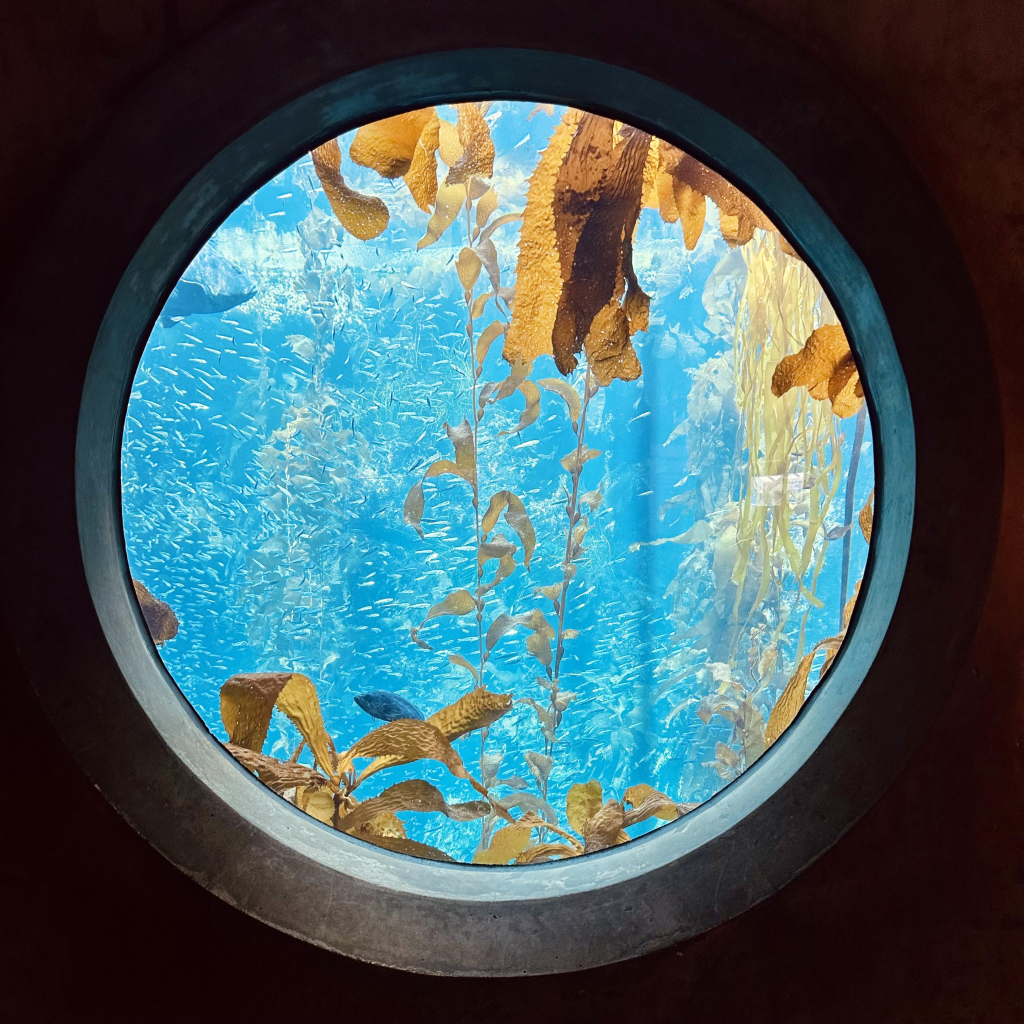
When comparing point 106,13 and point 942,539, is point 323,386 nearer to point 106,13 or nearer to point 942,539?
point 106,13

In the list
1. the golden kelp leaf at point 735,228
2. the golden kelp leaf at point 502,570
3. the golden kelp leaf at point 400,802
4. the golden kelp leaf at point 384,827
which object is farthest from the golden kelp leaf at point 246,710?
the golden kelp leaf at point 735,228

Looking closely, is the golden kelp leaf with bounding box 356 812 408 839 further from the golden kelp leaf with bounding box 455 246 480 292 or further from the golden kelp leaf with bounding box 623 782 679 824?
the golden kelp leaf with bounding box 455 246 480 292

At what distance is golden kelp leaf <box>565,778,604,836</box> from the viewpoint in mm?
2396

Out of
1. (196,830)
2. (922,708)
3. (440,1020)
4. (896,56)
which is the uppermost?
(896,56)

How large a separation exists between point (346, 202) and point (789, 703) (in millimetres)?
2108

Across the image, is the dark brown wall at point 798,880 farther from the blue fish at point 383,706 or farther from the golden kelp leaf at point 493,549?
the golden kelp leaf at point 493,549

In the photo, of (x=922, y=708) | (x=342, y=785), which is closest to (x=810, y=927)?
(x=922, y=708)

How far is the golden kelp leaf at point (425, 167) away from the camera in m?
1.79

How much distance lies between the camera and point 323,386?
226 cm

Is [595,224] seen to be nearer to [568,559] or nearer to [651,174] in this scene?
[651,174]

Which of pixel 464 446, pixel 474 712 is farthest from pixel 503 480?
pixel 474 712

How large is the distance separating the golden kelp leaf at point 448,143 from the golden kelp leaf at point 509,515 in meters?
1.07

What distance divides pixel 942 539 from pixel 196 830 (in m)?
0.89

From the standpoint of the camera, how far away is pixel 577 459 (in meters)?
2.47
